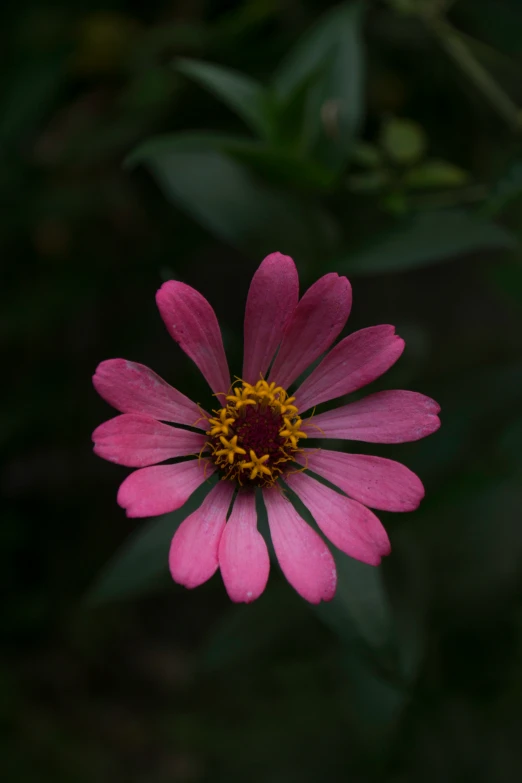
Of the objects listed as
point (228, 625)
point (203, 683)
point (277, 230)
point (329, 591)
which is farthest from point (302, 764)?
point (277, 230)

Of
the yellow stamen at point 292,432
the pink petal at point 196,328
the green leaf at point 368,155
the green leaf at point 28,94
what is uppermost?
the green leaf at point 368,155

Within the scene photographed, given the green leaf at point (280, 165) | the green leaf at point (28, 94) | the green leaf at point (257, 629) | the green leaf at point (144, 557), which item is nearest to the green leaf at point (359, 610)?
the green leaf at point (144, 557)

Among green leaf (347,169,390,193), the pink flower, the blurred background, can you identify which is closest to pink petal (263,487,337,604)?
the pink flower

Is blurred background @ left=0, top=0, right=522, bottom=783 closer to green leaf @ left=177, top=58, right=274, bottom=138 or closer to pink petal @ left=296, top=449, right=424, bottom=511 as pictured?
green leaf @ left=177, top=58, right=274, bottom=138

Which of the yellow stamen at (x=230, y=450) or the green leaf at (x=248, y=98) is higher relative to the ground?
the green leaf at (x=248, y=98)

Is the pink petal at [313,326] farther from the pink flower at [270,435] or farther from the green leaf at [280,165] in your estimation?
the green leaf at [280,165]

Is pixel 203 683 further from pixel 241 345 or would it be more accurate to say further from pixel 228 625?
pixel 241 345

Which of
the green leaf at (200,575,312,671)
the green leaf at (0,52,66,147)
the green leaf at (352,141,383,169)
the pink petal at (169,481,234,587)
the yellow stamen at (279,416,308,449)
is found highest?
the green leaf at (352,141,383,169)
